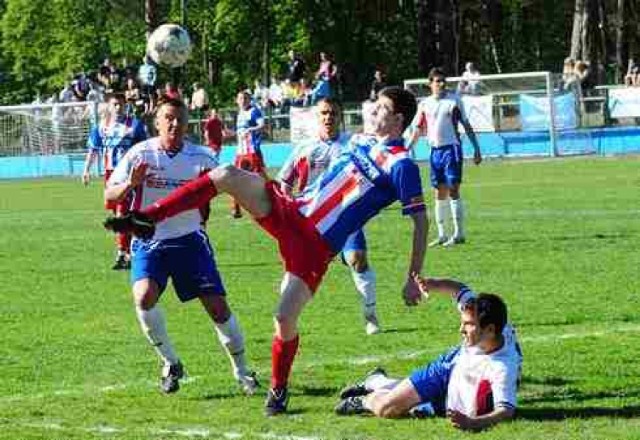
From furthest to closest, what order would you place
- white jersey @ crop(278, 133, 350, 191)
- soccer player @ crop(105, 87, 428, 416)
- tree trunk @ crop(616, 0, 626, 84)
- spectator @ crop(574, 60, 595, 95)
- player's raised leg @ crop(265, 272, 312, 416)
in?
tree trunk @ crop(616, 0, 626, 84), spectator @ crop(574, 60, 595, 95), white jersey @ crop(278, 133, 350, 191), player's raised leg @ crop(265, 272, 312, 416), soccer player @ crop(105, 87, 428, 416)

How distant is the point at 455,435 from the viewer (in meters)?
9.21

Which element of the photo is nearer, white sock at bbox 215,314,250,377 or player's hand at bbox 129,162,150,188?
player's hand at bbox 129,162,150,188

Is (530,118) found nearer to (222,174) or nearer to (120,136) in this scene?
(120,136)

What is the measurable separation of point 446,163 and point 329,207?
11.6m

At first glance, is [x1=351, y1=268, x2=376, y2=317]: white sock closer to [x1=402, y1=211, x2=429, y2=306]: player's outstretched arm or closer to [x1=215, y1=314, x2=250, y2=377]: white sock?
[x1=215, y1=314, x2=250, y2=377]: white sock

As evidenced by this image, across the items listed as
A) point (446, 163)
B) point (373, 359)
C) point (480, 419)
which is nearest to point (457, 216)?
point (446, 163)

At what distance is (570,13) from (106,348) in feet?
240

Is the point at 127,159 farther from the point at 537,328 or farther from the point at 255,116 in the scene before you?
the point at 255,116

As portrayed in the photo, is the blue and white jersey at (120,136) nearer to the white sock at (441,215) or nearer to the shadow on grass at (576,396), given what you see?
the white sock at (441,215)

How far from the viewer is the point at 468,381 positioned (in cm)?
950

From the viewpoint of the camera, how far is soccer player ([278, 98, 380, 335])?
1334 cm

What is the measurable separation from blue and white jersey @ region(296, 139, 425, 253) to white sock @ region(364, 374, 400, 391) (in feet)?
2.75

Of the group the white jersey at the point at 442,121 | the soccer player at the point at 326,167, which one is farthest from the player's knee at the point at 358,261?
the white jersey at the point at 442,121

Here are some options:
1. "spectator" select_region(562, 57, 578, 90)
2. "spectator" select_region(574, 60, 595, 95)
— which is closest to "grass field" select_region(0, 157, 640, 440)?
"spectator" select_region(562, 57, 578, 90)
